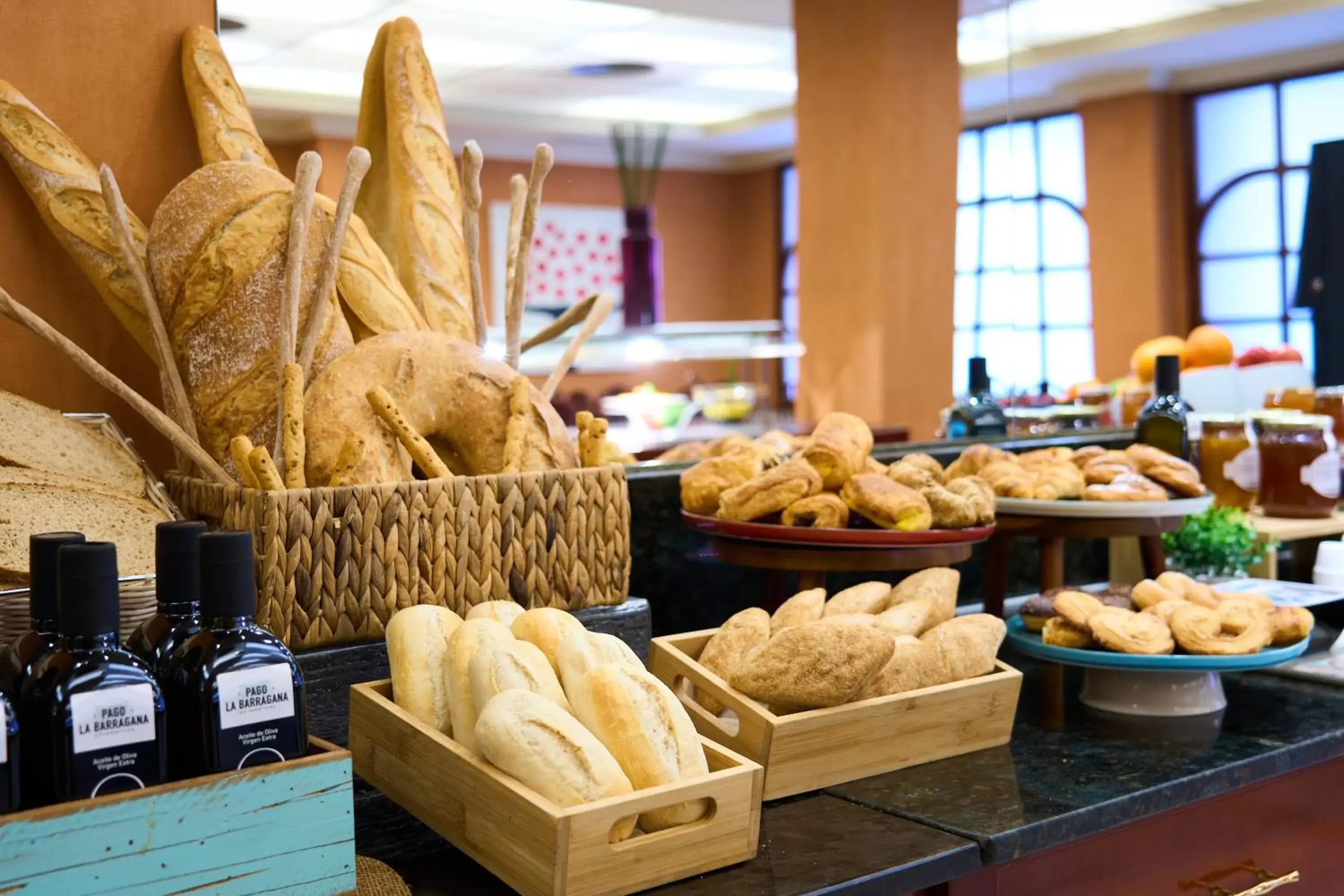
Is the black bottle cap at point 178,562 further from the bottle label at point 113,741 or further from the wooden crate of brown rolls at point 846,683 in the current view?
the wooden crate of brown rolls at point 846,683

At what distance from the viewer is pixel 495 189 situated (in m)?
7.90

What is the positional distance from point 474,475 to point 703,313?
839 centimetres

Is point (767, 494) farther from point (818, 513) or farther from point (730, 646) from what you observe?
point (730, 646)

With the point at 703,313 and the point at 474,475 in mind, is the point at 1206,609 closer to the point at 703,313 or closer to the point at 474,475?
the point at 474,475

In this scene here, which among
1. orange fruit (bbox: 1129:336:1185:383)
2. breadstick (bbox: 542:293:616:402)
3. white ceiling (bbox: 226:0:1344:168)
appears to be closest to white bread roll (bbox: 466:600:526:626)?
breadstick (bbox: 542:293:616:402)

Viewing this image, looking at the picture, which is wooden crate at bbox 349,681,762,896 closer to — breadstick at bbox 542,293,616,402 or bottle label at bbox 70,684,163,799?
bottle label at bbox 70,684,163,799

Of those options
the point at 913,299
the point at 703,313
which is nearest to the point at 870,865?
the point at 913,299

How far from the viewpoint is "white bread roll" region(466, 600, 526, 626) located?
Answer: 104 cm

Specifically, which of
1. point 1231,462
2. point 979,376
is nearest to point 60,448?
point 979,376

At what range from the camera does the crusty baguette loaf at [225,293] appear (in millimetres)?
1094

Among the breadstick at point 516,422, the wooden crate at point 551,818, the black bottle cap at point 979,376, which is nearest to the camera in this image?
the wooden crate at point 551,818

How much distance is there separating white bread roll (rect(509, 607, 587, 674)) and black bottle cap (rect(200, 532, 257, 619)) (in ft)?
0.91

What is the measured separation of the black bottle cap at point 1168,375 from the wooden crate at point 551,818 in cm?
128

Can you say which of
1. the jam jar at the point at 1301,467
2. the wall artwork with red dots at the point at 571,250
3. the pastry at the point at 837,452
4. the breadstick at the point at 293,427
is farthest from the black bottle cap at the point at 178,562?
the wall artwork with red dots at the point at 571,250
